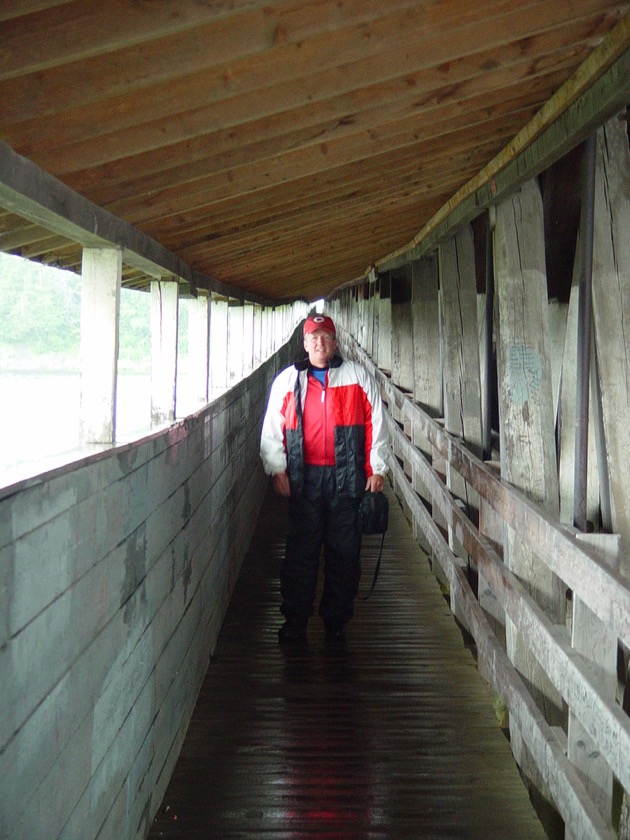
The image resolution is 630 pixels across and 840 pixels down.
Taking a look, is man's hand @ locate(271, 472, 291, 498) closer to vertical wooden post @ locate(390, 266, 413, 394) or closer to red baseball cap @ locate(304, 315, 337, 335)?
red baseball cap @ locate(304, 315, 337, 335)

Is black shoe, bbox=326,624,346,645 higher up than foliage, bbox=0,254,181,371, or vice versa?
foliage, bbox=0,254,181,371

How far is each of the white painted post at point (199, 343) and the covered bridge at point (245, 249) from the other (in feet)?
2.65

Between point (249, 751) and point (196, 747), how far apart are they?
0.78ft

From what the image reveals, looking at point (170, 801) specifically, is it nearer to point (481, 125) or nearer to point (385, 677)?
point (385, 677)

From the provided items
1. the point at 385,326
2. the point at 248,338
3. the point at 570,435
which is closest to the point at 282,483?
the point at 570,435

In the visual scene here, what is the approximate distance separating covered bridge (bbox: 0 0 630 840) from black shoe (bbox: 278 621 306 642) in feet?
0.75

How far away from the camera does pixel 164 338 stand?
15.0 feet

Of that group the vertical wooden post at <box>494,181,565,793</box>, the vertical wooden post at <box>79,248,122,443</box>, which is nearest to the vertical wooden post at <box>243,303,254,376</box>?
the vertical wooden post at <box>494,181,565,793</box>

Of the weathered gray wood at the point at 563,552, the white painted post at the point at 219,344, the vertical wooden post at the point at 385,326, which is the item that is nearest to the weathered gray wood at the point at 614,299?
the weathered gray wood at the point at 563,552

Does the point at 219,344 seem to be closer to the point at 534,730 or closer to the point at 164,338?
the point at 164,338

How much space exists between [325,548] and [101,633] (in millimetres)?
2656

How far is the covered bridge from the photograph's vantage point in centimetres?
198

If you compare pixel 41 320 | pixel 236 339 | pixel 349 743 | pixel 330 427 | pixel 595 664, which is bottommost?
pixel 349 743

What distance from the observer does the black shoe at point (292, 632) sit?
17.0ft
